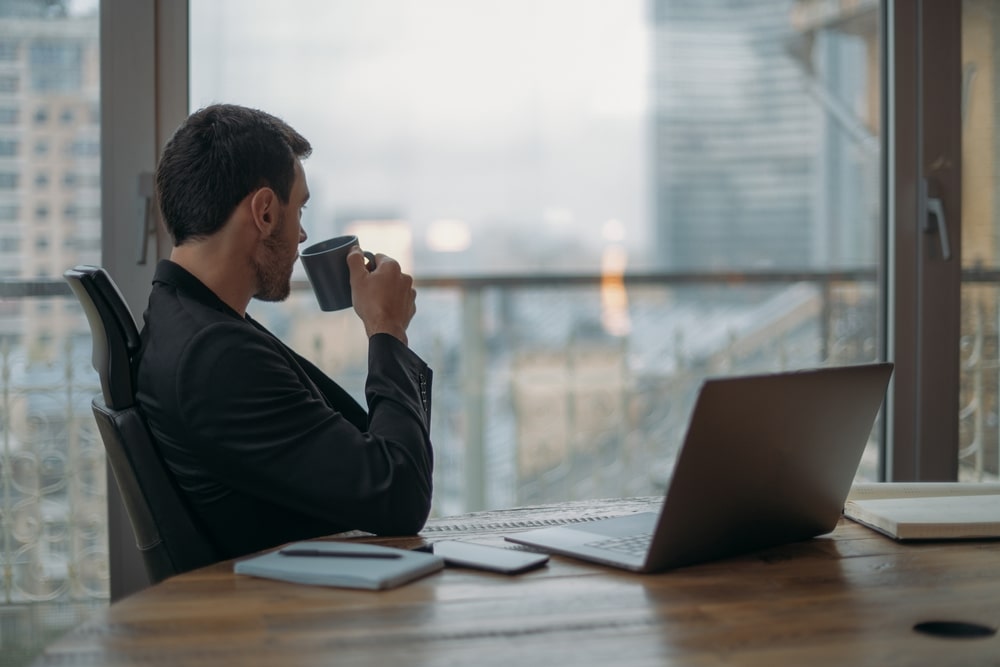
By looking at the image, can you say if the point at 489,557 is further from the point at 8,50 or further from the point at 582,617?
the point at 8,50

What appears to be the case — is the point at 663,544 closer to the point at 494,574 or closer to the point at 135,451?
the point at 494,574

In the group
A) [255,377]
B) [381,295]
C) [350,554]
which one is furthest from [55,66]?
[350,554]

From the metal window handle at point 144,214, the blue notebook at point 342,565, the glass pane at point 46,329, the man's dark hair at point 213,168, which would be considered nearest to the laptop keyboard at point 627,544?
the blue notebook at point 342,565

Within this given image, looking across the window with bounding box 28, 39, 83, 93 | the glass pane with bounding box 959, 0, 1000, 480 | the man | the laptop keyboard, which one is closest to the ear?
the man

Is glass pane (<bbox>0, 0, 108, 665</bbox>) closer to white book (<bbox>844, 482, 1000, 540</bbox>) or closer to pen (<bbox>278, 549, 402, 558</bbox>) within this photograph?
pen (<bbox>278, 549, 402, 558</bbox>)

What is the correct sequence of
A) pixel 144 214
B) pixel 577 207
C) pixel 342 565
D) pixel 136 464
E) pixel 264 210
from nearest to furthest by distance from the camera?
pixel 342 565 → pixel 136 464 → pixel 264 210 → pixel 144 214 → pixel 577 207

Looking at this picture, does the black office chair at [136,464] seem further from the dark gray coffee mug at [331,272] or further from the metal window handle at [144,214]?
the metal window handle at [144,214]

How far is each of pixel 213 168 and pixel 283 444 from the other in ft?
1.59

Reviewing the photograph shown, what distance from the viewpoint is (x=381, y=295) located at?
5.29ft

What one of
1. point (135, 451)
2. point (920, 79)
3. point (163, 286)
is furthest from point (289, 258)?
point (920, 79)

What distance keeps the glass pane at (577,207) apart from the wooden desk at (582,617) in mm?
2271

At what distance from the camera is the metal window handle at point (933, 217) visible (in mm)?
2562

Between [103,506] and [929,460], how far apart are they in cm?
201

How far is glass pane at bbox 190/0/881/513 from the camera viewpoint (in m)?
3.41
